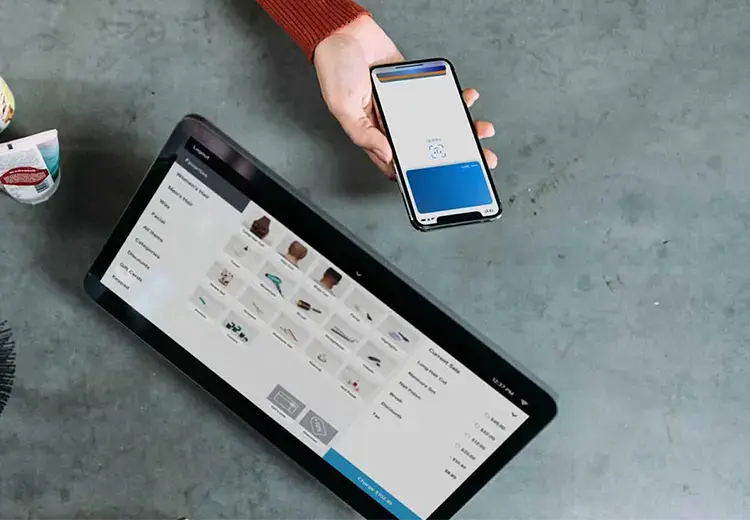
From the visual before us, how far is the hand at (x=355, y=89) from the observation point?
0.65m

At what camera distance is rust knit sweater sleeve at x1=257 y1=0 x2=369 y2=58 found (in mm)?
666

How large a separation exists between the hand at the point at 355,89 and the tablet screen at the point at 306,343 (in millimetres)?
125

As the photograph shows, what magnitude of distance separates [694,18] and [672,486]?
43 centimetres

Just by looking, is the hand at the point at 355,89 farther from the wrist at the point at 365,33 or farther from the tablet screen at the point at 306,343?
the tablet screen at the point at 306,343

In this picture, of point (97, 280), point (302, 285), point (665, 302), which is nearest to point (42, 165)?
point (97, 280)

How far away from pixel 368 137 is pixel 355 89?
0.04m

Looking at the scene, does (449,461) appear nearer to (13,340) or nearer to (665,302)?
(665,302)

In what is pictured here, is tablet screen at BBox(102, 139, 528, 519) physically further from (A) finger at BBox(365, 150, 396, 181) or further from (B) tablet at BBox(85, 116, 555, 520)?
(A) finger at BBox(365, 150, 396, 181)

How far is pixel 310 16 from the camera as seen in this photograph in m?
0.67

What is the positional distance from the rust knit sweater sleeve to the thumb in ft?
0.24

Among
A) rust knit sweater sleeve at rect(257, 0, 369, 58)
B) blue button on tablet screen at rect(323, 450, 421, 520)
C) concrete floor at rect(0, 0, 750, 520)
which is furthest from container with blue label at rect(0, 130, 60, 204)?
blue button on tablet screen at rect(323, 450, 421, 520)

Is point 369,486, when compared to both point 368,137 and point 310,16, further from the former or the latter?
point 310,16

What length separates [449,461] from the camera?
1.97 ft

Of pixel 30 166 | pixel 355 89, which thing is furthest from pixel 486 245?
pixel 30 166
